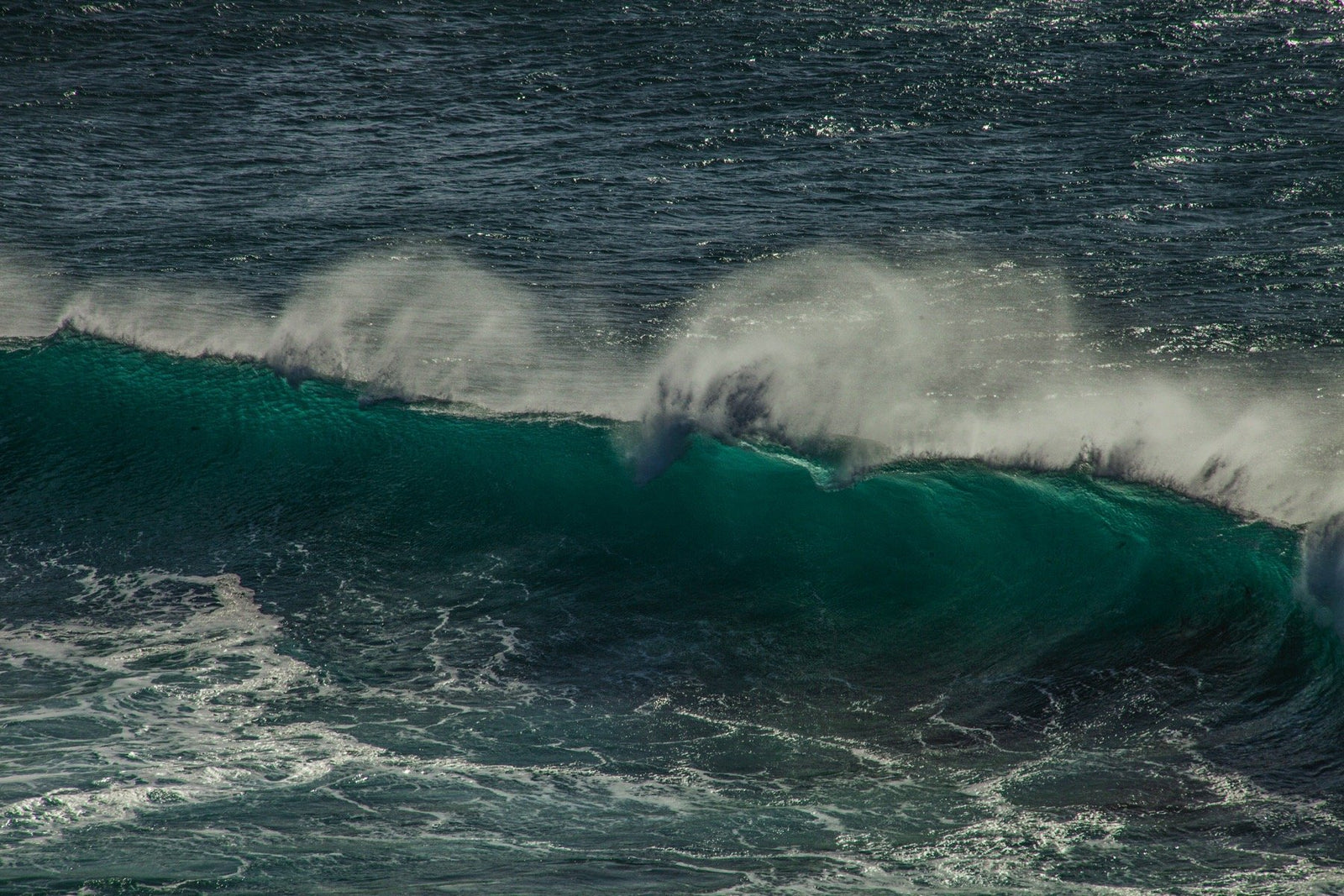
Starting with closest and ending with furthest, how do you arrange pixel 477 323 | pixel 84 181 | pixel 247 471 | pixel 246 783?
pixel 246 783 → pixel 247 471 → pixel 477 323 → pixel 84 181

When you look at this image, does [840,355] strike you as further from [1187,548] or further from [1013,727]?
[1013,727]

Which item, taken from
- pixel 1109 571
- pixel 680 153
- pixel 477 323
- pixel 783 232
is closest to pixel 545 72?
pixel 680 153

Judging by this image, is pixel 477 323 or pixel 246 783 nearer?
pixel 246 783

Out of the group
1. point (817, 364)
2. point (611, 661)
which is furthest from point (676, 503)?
point (817, 364)

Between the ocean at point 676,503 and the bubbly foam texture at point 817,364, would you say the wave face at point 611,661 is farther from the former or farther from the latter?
the bubbly foam texture at point 817,364

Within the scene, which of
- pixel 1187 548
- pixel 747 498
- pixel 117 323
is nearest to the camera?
pixel 1187 548

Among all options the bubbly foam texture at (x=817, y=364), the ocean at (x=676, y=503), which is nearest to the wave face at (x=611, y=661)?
the ocean at (x=676, y=503)

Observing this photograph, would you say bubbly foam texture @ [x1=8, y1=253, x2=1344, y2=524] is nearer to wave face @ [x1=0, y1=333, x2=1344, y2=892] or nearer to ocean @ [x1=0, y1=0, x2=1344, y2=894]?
ocean @ [x1=0, y1=0, x2=1344, y2=894]

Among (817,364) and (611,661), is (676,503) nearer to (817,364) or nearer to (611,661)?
(611,661)
